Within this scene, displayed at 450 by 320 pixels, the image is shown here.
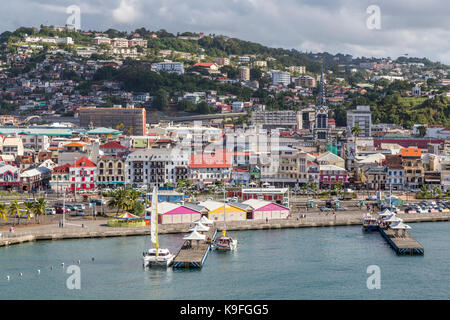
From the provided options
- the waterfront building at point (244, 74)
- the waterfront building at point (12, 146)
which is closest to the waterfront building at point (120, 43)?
the waterfront building at point (244, 74)

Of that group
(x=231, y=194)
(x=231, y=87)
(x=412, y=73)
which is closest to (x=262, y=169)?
(x=231, y=194)

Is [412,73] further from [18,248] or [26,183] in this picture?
[18,248]

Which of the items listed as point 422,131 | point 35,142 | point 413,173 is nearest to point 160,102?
point 422,131

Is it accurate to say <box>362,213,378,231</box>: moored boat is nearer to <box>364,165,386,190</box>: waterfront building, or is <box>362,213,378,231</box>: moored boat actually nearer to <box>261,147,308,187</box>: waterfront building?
<box>364,165,386,190</box>: waterfront building

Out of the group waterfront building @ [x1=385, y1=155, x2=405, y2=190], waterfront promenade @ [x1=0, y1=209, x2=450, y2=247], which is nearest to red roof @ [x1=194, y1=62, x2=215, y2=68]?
waterfront building @ [x1=385, y1=155, x2=405, y2=190]

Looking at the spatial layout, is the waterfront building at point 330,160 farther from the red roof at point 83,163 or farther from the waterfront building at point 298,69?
the waterfront building at point 298,69
